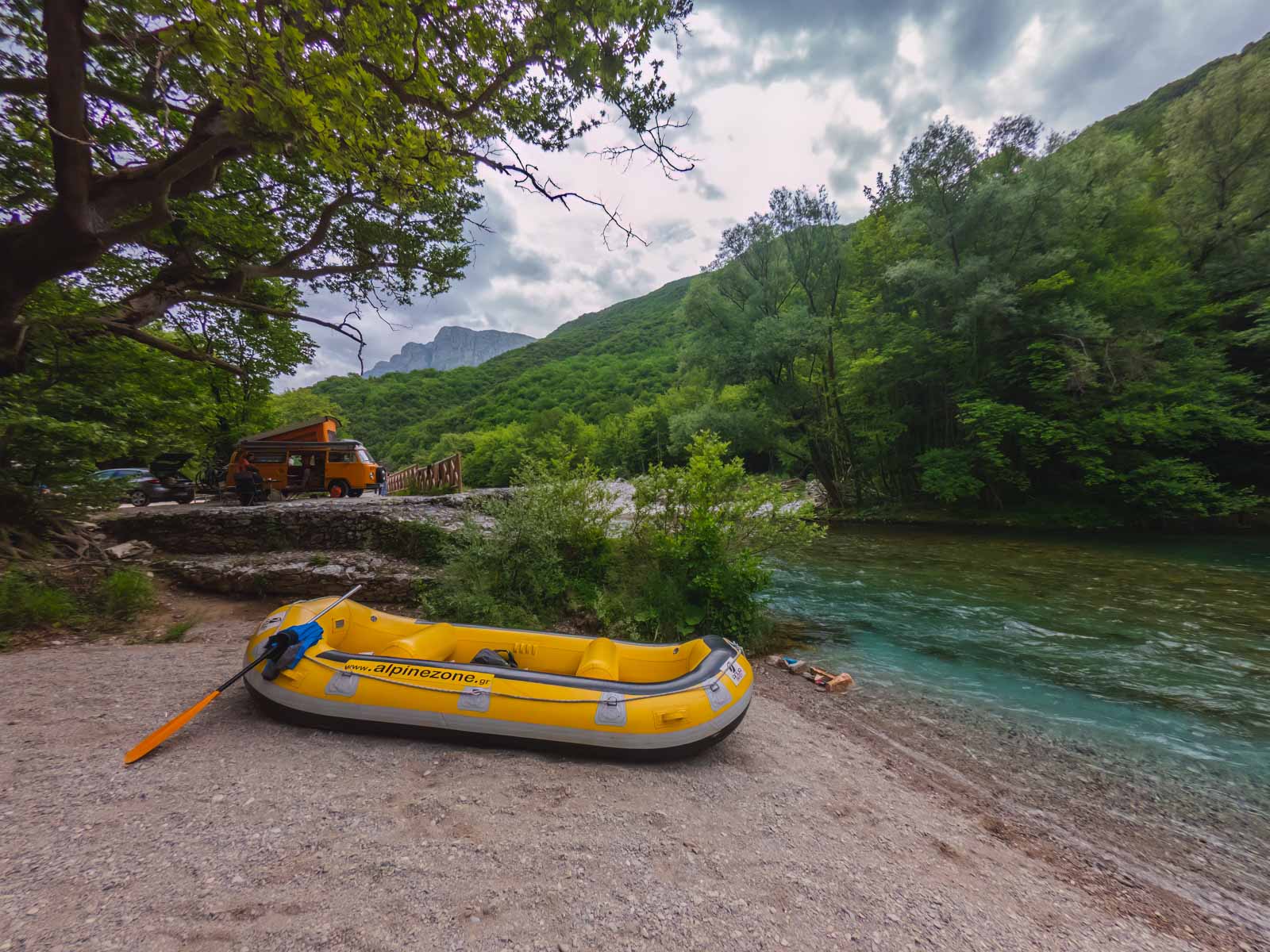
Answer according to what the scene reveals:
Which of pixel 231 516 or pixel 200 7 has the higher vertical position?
pixel 200 7

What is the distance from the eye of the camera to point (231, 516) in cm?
807

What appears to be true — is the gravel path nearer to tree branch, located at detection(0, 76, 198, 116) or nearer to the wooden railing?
tree branch, located at detection(0, 76, 198, 116)

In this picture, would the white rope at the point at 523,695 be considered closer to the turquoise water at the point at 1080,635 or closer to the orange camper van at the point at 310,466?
the turquoise water at the point at 1080,635

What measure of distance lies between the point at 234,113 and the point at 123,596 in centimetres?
625

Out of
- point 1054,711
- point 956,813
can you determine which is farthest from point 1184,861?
point 1054,711

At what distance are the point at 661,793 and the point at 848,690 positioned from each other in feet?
12.2

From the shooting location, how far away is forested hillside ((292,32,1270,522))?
1342cm

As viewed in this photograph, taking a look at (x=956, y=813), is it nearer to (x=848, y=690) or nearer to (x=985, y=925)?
(x=985, y=925)

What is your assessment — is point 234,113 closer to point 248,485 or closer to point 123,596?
point 123,596

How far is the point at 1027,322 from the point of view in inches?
580

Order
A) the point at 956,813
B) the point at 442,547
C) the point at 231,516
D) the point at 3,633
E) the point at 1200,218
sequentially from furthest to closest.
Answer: the point at 1200,218 → the point at 231,516 → the point at 442,547 → the point at 3,633 → the point at 956,813

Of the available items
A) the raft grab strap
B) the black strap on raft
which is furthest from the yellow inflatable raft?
the black strap on raft

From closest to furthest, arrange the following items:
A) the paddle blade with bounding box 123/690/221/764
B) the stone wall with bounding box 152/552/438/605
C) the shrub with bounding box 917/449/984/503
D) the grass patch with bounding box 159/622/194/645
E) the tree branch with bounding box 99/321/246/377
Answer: the paddle blade with bounding box 123/690/221/764 < the grass patch with bounding box 159/622/194/645 < the tree branch with bounding box 99/321/246/377 < the stone wall with bounding box 152/552/438/605 < the shrub with bounding box 917/449/984/503

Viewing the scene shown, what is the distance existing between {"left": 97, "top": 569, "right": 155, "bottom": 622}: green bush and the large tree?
294 centimetres
